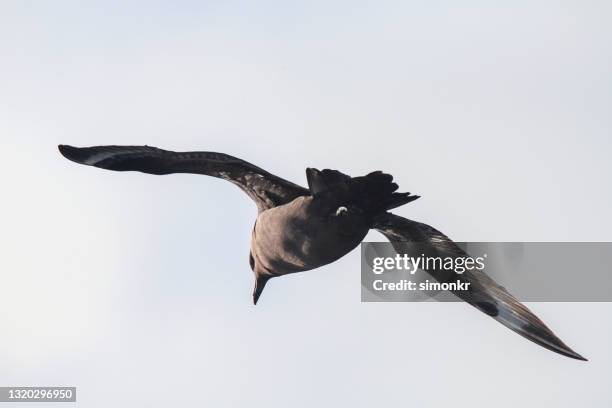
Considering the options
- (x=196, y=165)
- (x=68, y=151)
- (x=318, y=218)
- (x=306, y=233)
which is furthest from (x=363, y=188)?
(x=68, y=151)

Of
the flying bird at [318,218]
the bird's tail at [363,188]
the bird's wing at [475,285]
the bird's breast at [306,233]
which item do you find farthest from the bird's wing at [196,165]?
the bird's wing at [475,285]

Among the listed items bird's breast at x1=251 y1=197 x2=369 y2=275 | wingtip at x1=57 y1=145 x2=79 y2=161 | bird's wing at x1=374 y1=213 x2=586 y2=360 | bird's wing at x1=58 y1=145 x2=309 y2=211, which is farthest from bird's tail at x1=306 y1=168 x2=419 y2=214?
wingtip at x1=57 y1=145 x2=79 y2=161

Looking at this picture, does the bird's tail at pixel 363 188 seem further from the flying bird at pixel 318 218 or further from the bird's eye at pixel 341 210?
the bird's eye at pixel 341 210

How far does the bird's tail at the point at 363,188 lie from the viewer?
12.9 m

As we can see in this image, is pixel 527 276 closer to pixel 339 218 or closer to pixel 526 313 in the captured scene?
pixel 526 313

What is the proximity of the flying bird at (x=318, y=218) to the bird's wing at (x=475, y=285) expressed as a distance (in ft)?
0.04

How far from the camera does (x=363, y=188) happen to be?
13.0 metres

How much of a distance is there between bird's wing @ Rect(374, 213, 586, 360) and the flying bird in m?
0.01

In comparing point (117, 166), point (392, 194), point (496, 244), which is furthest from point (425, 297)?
point (117, 166)

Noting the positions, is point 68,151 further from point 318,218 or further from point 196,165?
point 318,218

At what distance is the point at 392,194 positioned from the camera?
42.8ft

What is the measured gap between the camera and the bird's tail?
42.3 feet

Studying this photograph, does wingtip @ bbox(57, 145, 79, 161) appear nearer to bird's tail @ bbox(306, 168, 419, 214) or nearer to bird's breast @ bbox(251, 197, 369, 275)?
bird's breast @ bbox(251, 197, 369, 275)

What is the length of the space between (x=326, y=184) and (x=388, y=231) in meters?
→ 2.21
